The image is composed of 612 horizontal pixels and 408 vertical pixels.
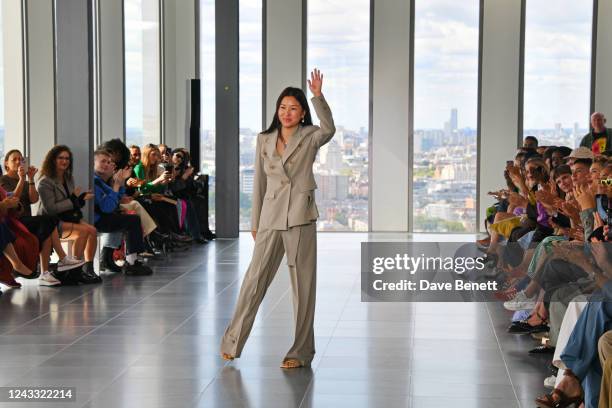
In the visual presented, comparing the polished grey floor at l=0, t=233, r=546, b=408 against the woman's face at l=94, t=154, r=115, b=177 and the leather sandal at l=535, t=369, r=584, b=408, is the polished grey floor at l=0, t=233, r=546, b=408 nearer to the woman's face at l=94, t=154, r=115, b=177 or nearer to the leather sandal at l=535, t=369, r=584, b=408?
the leather sandal at l=535, t=369, r=584, b=408

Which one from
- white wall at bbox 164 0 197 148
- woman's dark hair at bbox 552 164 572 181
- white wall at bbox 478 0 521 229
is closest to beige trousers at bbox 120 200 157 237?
woman's dark hair at bbox 552 164 572 181

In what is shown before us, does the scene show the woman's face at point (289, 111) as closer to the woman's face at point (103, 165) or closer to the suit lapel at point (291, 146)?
the suit lapel at point (291, 146)

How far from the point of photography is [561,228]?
6.66 m

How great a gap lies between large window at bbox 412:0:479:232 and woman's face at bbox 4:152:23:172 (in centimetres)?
742

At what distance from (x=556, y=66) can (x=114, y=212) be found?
7724 millimetres

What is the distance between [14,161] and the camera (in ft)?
27.9

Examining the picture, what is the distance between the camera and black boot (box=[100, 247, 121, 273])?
952cm

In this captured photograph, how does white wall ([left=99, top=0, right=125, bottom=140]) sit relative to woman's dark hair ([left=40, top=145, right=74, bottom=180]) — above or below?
above

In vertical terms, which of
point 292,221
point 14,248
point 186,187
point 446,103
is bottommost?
point 14,248

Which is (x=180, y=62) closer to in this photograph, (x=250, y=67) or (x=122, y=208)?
(x=250, y=67)

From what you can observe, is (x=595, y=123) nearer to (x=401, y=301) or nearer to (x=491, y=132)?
(x=491, y=132)

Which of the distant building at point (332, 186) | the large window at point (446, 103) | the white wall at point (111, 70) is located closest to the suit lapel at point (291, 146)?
the white wall at point (111, 70)

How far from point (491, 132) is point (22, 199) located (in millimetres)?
7985

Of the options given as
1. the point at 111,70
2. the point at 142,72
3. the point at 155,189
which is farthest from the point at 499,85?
the point at 155,189
